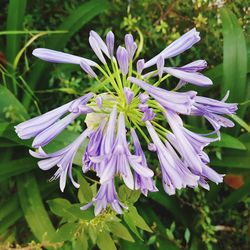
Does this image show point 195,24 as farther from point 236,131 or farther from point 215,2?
point 236,131

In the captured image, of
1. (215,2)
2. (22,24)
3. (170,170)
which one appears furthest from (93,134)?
(215,2)

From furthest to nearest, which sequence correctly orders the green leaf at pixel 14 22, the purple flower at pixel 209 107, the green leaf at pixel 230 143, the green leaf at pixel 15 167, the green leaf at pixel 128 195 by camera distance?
the green leaf at pixel 14 22 → the green leaf at pixel 15 167 → the green leaf at pixel 230 143 → the green leaf at pixel 128 195 → the purple flower at pixel 209 107

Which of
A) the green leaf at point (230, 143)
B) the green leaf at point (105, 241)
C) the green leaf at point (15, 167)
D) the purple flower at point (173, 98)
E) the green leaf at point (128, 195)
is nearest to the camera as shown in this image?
the purple flower at point (173, 98)

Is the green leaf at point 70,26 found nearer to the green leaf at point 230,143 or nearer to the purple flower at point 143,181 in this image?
the green leaf at point 230,143

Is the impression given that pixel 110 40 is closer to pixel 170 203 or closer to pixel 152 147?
pixel 152 147

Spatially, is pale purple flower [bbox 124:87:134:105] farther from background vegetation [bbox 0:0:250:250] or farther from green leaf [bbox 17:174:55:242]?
green leaf [bbox 17:174:55:242]

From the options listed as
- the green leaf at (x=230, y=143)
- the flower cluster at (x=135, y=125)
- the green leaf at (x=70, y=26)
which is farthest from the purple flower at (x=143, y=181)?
the green leaf at (x=70, y=26)

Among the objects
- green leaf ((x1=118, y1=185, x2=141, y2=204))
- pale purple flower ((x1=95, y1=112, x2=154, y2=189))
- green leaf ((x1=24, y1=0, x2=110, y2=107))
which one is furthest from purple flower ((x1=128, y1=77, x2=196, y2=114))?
green leaf ((x1=24, y1=0, x2=110, y2=107))

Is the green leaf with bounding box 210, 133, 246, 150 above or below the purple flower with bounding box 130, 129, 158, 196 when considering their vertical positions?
below
